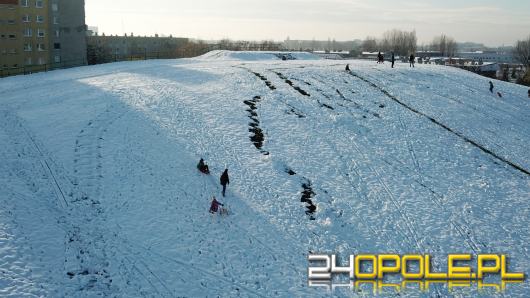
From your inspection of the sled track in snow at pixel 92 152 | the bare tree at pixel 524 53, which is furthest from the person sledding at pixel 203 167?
the bare tree at pixel 524 53

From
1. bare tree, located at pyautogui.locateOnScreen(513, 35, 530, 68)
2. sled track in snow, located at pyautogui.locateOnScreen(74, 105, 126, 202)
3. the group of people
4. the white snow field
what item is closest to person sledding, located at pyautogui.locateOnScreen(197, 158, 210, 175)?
the group of people

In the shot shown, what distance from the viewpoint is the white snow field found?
1791 centimetres

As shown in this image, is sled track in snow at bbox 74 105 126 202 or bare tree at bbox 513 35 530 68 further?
bare tree at bbox 513 35 530 68

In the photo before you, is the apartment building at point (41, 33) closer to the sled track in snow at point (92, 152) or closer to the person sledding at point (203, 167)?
the sled track in snow at point (92, 152)

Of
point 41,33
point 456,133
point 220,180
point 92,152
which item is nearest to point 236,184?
point 220,180

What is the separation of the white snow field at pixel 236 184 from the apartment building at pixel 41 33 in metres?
36.8

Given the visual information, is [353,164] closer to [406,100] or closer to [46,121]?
[406,100]

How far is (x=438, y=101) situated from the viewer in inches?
1838

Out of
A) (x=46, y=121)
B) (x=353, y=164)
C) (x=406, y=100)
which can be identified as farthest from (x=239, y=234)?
(x=406, y=100)

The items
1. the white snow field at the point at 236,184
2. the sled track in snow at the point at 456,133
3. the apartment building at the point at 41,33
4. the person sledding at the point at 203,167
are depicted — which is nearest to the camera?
the white snow field at the point at 236,184

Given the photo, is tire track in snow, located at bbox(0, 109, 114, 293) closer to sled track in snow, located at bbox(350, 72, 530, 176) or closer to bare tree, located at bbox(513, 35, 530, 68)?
sled track in snow, located at bbox(350, 72, 530, 176)

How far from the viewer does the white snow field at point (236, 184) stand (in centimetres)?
1791

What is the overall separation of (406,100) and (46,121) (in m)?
36.3

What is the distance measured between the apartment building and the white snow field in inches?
1448
